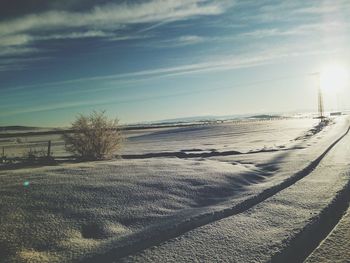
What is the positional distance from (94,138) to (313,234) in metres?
12.3

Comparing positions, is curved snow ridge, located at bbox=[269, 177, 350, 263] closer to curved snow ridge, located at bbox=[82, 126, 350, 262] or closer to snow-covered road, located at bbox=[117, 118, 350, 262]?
snow-covered road, located at bbox=[117, 118, 350, 262]

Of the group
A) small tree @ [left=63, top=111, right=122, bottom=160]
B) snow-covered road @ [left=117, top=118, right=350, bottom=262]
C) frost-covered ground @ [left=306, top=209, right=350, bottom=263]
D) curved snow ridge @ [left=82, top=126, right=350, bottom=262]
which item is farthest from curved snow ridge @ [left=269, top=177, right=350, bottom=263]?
small tree @ [left=63, top=111, right=122, bottom=160]

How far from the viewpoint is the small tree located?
1617 cm

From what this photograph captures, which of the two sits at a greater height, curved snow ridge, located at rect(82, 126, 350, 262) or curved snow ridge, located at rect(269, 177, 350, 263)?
curved snow ridge, located at rect(82, 126, 350, 262)

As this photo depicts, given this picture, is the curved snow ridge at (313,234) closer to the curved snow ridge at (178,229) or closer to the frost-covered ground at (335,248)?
the frost-covered ground at (335,248)

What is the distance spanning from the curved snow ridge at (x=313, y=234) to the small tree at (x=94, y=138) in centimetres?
1113

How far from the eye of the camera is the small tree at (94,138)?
16.2 meters

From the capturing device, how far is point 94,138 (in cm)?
1619

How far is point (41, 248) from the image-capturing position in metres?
4.57

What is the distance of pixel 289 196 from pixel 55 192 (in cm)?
445

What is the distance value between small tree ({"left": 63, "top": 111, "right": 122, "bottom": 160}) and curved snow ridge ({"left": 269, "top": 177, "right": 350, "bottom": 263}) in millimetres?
11133

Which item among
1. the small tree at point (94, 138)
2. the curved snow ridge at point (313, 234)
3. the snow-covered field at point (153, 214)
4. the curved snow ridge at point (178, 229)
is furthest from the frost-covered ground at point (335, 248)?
the small tree at point (94, 138)

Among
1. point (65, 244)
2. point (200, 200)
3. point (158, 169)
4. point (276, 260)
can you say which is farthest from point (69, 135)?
point (276, 260)

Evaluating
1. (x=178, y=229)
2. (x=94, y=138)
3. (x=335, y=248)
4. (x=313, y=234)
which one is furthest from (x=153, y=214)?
(x=94, y=138)
